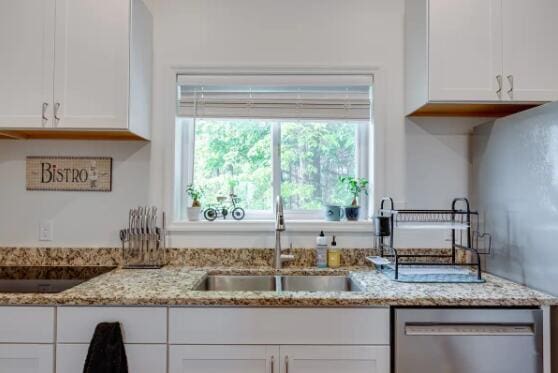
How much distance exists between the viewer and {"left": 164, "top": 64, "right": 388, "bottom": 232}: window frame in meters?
2.06

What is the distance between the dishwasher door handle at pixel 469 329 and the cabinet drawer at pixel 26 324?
1.37 meters

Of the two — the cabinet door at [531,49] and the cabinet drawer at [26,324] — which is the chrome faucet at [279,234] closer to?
the cabinet drawer at [26,324]

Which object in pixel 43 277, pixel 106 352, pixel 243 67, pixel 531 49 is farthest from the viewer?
pixel 243 67

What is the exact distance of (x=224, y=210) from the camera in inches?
84.7

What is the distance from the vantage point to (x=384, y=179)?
2068mm

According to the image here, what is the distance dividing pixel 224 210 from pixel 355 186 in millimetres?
761

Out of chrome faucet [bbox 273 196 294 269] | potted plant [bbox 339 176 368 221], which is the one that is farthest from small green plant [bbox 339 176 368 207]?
chrome faucet [bbox 273 196 294 269]

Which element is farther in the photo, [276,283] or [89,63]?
[276,283]

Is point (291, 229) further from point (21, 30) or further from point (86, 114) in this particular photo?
point (21, 30)

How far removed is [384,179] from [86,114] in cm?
155

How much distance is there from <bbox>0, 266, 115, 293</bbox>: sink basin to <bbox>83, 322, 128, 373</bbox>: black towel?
423mm

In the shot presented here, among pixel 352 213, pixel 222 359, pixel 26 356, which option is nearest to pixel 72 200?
pixel 26 356

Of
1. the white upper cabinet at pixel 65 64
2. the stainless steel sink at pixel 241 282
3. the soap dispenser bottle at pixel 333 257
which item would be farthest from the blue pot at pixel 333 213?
the white upper cabinet at pixel 65 64

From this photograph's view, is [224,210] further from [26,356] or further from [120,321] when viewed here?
[26,356]
